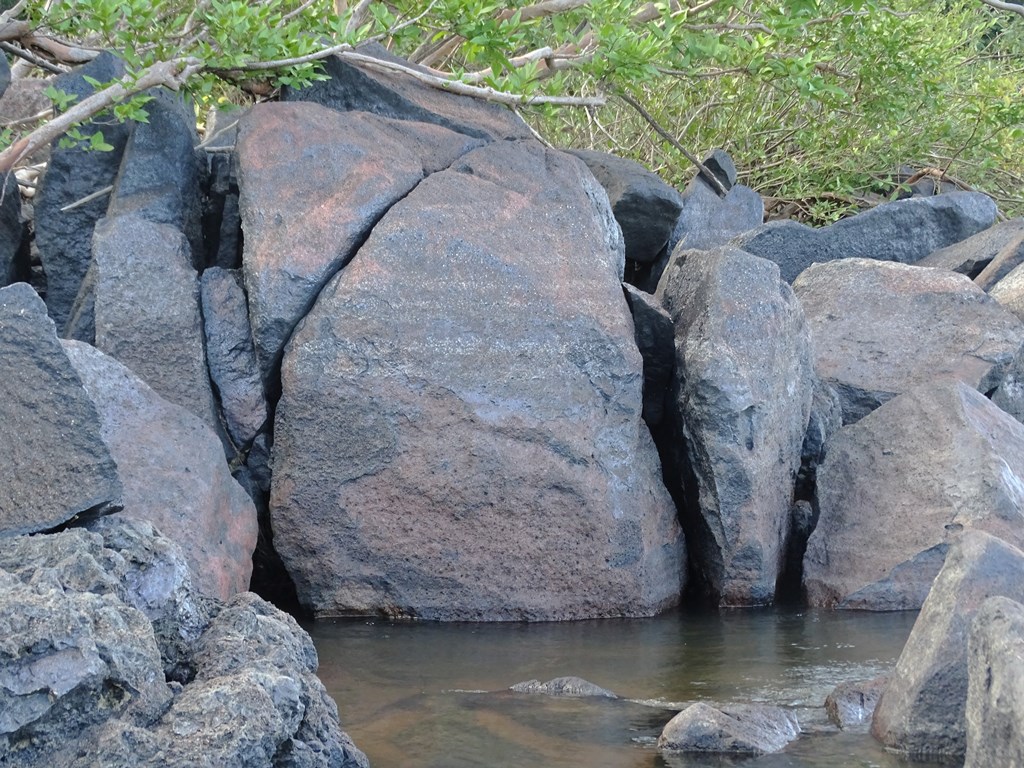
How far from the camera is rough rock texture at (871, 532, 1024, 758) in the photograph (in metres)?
3.78

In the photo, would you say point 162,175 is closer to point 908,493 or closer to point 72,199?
point 72,199

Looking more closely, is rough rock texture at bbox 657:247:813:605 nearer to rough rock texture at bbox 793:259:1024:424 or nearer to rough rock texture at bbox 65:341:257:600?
rough rock texture at bbox 793:259:1024:424

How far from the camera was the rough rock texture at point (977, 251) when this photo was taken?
9.39 meters

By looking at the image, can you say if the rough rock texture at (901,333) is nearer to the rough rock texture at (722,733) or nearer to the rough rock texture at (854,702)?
the rough rock texture at (854,702)

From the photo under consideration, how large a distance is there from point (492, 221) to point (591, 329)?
72cm

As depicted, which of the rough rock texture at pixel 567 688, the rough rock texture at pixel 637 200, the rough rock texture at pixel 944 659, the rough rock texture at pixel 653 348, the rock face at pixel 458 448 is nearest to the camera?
the rough rock texture at pixel 944 659

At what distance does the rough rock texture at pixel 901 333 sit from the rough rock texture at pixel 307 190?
238cm

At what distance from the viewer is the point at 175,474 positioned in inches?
208

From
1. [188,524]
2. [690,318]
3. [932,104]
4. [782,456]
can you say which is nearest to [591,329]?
[690,318]

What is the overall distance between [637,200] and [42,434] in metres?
4.65

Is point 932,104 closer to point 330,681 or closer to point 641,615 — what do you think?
point 641,615

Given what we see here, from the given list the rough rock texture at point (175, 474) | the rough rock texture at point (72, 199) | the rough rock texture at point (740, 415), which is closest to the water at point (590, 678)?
the rough rock texture at point (740, 415)

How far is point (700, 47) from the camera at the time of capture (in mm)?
7508

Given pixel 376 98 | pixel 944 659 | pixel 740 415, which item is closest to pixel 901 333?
pixel 740 415
